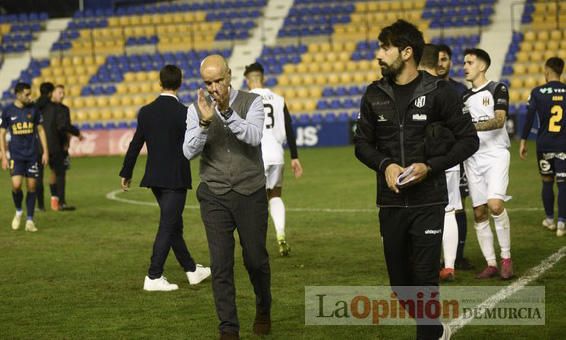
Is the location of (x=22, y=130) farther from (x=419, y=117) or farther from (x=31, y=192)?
(x=419, y=117)

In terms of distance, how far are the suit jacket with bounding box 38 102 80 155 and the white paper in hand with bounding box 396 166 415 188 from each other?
12.1 meters

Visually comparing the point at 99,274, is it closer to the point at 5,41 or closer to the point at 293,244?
the point at 293,244

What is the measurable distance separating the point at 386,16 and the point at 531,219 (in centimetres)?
2420

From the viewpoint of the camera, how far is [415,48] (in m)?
6.17

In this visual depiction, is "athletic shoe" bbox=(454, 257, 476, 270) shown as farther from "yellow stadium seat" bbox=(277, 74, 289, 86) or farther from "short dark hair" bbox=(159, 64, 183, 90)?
"yellow stadium seat" bbox=(277, 74, 289, 86)

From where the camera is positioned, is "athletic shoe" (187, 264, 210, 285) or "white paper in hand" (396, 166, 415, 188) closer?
"white paper in hand" (396, 166, 415, 188)

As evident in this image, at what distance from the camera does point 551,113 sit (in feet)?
41.3

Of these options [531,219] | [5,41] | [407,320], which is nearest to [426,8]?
[5,41]

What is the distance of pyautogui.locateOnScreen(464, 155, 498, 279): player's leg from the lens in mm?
9609

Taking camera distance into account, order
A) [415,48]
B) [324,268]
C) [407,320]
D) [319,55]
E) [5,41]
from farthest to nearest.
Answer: [5,41], [319,55], [324,268], [407,320], [415,48]

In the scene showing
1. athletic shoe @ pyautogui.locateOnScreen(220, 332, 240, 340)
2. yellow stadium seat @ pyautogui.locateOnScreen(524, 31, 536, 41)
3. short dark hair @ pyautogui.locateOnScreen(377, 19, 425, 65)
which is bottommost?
athletic shoe @ pyautogui.locateOnScreen(220, 332, 240, 340)

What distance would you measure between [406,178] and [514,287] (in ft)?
11.4

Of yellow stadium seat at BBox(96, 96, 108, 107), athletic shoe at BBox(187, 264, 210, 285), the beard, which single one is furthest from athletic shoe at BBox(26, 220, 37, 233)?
yellow stadium seat at BBox(96, 96, 108, 107)

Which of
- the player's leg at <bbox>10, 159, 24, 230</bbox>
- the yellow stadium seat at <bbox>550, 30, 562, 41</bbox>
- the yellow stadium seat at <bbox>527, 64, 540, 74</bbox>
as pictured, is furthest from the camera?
the yellow stadium seat at <bbox>550, 30, 562, 41</bbox>
